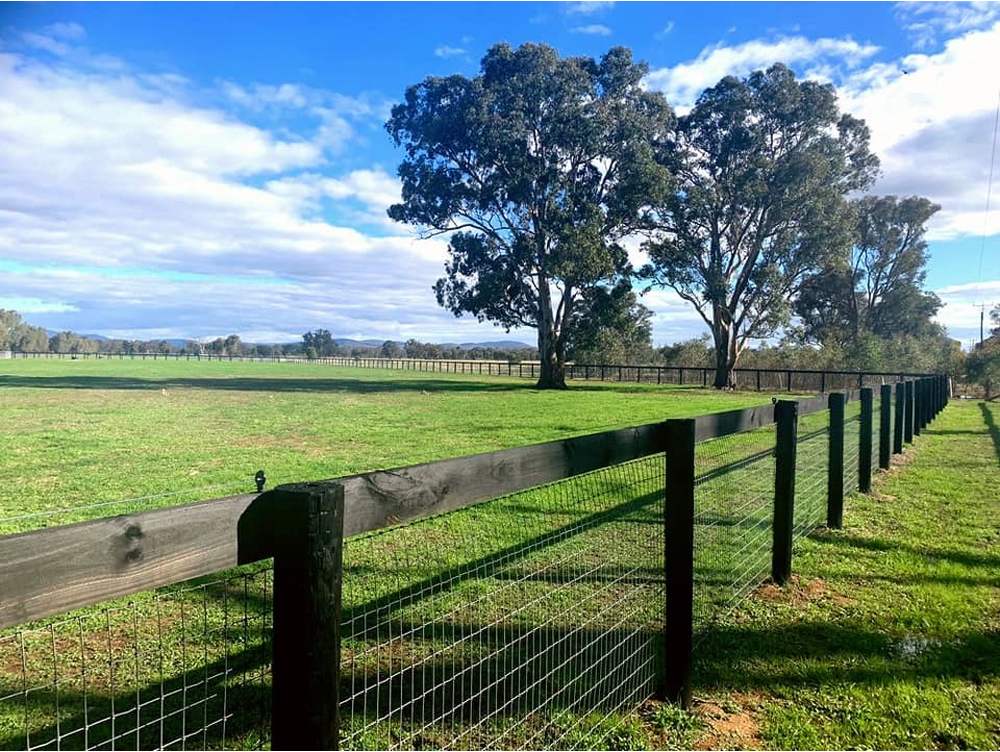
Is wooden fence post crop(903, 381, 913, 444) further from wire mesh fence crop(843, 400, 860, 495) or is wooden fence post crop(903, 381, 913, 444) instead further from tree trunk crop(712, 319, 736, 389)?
tree trunk crop(712, 319, 736, 389)

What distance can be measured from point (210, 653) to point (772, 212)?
3992 cm

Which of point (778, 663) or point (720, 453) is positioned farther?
point (720, 453)

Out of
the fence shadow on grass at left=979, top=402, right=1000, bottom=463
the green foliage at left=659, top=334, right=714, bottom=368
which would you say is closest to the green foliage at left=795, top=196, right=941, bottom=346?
the green foliage at left=659, top=334, right=714, bottom=368

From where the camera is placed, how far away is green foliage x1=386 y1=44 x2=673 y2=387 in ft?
116

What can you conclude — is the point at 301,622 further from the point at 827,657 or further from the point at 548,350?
the point at 548,350

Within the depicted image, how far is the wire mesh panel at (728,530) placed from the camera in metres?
4.87

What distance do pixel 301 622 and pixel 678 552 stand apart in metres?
2.23

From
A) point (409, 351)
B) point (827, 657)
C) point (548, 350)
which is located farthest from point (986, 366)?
point (409, 351)

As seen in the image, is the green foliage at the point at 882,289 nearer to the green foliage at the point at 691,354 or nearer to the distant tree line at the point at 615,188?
the green foliage at the point at 691,354

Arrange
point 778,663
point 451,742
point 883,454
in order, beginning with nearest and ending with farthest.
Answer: point 451,742, point 778,663, point 883,454

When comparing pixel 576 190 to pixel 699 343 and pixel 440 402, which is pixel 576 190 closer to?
pixel 440 402

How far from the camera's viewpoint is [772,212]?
3869 centimetres

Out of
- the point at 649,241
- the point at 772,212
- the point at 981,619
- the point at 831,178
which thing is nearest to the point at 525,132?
the point at 649,241

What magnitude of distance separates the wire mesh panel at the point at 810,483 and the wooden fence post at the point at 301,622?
18.0ft
